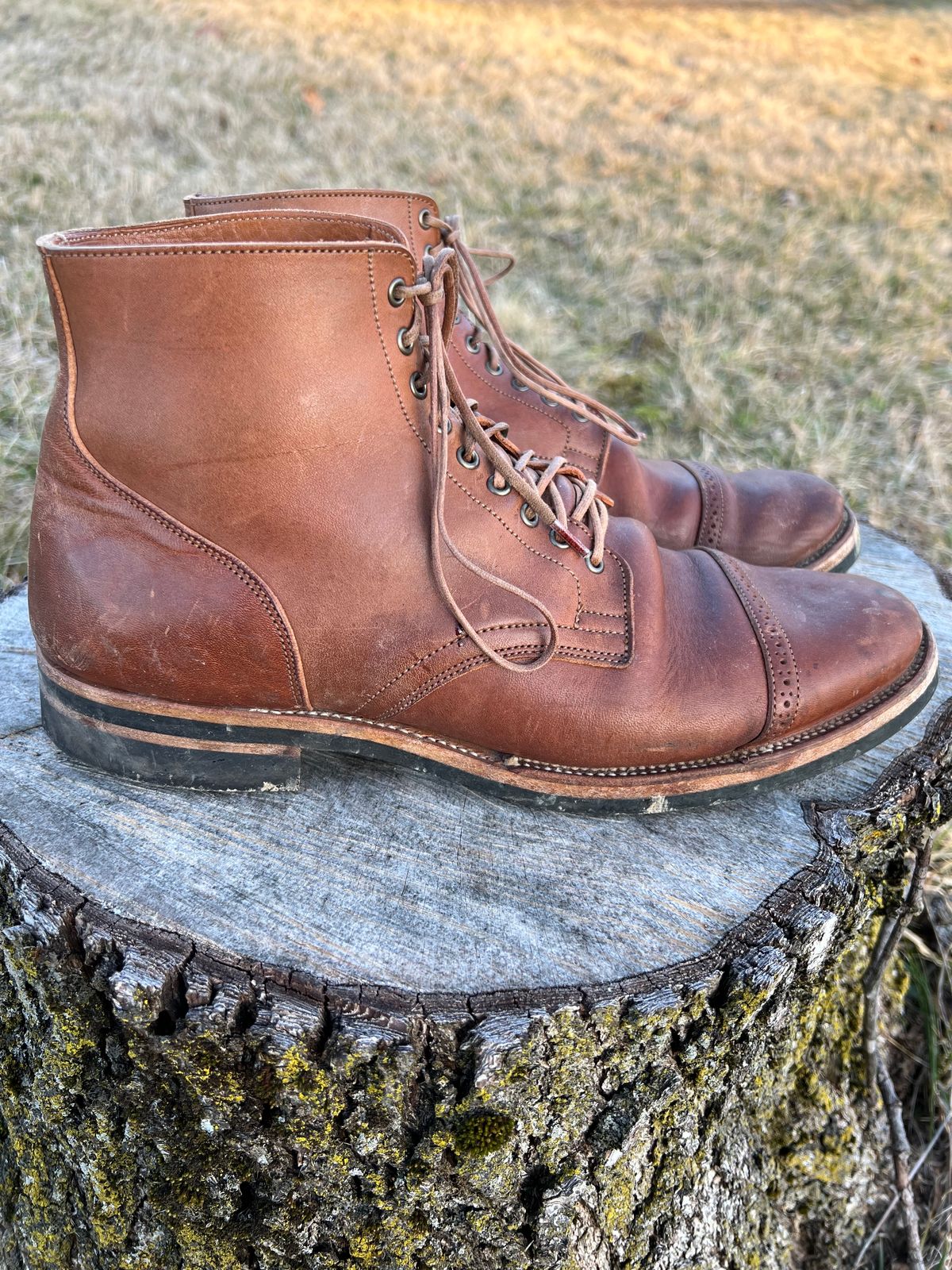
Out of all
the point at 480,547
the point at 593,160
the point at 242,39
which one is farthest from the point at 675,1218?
the point at 242,39

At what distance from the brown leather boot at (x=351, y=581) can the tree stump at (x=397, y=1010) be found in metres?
0.10

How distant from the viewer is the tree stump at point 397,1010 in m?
1.30

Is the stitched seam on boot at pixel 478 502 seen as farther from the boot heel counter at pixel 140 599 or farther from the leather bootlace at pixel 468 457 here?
the boot heel counter at pixel 140 599

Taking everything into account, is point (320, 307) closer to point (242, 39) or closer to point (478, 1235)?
point (478, 1235)

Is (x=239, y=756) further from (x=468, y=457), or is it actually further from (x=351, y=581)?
(x=468, y=457)

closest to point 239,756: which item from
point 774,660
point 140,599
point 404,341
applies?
point 140,599

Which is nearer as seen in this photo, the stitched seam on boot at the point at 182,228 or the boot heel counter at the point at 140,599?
the stitched seam on boot at the point at 182,228

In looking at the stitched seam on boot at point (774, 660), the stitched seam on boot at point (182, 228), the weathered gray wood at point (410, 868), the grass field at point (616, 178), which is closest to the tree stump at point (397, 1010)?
the weathered gray wood at point (410, 868)

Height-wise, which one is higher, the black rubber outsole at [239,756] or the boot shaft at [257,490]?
the boot shaft at [257,490]

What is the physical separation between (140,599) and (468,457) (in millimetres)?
539

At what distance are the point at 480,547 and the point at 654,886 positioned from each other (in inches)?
22.5

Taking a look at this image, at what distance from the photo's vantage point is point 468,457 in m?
1.57

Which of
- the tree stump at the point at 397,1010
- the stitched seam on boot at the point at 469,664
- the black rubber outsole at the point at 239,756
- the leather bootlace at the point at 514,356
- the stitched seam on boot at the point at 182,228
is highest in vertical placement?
the stitched seam on boot at the point at 182,228

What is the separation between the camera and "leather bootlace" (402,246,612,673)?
1491 mm
